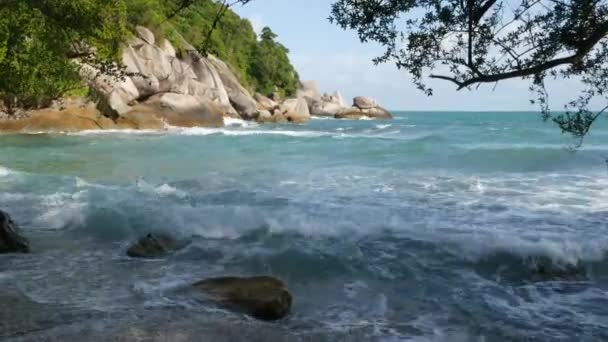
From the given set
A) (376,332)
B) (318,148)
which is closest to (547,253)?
(376,332)

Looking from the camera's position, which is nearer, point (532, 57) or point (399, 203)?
point (532, 57)

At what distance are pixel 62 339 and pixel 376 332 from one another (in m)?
2.73

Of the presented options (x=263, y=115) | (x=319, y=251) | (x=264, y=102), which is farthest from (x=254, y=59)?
(x=319, y=251)

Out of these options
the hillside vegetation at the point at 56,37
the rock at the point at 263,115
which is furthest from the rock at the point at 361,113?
the hillside vegetation at the point at 56,37

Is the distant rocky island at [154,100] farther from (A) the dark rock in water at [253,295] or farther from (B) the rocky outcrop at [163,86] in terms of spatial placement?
(A) the dark rock in water at [253,295]

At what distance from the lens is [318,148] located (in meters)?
27.9

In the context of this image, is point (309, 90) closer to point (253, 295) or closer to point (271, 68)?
point (271, 68)

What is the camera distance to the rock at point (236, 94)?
49281mm

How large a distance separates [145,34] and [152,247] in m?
35.6

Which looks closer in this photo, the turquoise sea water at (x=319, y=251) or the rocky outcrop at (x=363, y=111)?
the turquoise sea water at (x=319, y=251)

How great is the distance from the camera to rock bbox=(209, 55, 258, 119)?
1940 inches

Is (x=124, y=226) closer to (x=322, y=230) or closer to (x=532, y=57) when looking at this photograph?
(x=322, y=230)

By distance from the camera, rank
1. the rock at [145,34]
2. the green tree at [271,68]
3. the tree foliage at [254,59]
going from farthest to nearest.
→ the green tree at [271,68] → the tree foliage at [254,59] → the rock at [145,34]

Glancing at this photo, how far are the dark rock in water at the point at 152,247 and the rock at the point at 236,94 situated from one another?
1628 inches
